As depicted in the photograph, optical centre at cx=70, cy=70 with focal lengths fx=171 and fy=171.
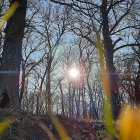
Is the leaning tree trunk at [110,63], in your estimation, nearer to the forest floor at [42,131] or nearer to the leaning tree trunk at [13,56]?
the leaning tree trunk at [13,56]

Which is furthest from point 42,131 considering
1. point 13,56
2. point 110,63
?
point 110,63

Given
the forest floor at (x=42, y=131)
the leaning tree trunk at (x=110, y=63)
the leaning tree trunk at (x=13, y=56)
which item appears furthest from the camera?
the leaning tree trunk at (x=110, y=63)

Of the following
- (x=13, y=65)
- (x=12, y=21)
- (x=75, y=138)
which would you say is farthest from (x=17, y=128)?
(x=12, y=21)

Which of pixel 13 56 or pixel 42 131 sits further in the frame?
pixel 13 56

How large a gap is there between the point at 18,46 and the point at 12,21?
2.66ft

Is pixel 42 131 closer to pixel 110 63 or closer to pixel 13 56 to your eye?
pixel 13 56

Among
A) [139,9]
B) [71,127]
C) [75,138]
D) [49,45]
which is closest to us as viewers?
[75,138]

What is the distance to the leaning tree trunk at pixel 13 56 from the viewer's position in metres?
4.82

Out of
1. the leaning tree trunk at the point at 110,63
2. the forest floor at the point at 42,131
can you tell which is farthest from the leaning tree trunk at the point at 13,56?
the leaning tree trunk at the point at 110,63

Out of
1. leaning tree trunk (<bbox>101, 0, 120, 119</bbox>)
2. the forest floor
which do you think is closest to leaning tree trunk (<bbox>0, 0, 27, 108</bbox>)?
the forest floor

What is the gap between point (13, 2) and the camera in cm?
573

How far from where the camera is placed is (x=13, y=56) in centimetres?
522

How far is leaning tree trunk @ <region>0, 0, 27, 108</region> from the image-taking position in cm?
482

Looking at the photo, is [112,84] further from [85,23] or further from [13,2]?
[13,2]
